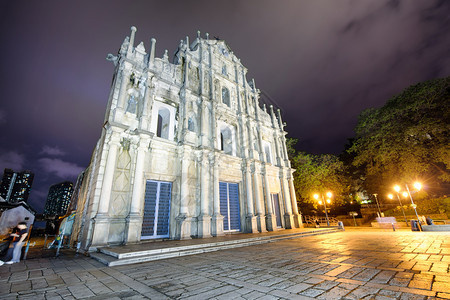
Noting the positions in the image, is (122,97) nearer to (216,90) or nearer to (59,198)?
(216,90)

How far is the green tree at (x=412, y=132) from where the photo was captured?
15101mm

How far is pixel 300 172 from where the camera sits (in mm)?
22359

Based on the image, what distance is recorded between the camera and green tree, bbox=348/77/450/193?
595 inches

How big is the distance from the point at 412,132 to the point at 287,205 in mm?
12730

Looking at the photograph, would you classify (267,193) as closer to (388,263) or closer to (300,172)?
(300,172)

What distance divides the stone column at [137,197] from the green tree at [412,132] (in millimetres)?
21153

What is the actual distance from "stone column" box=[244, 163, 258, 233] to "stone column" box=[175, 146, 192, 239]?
15.3 feet

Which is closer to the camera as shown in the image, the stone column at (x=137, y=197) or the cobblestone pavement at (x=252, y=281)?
the cobblestone pavement at (x=252, y=281)

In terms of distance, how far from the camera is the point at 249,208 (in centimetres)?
1334

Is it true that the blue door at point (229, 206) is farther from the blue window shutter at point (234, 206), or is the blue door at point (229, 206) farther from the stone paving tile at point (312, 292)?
the stone paving tile at point (312, 292)

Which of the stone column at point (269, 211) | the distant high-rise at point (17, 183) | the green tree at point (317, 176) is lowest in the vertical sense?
the stone column at point (269, 211)

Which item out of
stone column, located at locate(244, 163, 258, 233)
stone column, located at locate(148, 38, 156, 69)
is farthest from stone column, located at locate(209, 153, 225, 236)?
stone column, located at locate(148, 38, 156, 69)

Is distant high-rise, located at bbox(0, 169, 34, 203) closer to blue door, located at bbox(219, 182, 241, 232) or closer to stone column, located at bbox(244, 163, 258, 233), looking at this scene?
blue door, located at bbox(219, 182, 241, 232)

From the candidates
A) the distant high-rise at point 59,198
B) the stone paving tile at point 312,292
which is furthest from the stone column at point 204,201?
the distant high-rise at point 59,198
